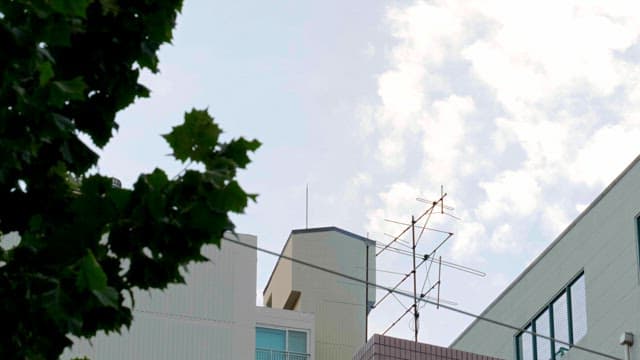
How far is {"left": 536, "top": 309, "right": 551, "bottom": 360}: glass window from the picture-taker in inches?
1240

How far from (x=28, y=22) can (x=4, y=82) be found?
12.9 inches

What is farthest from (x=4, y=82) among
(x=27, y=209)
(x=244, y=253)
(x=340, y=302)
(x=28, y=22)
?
(x=340, y=302)

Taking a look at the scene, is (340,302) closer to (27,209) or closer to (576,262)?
(576,262)

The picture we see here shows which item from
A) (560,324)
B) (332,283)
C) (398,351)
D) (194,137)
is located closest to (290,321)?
(332,283)

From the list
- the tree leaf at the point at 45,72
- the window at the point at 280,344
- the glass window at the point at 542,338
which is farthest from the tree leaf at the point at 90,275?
the window at the point at 280,344

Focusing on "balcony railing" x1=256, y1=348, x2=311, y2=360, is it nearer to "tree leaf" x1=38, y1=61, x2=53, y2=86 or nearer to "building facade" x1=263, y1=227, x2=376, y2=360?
"building facade" x1=263, y1=227, x2=376, y2=360

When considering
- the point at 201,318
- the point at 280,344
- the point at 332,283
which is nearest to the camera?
the point at 201,318

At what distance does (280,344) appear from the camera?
116ft

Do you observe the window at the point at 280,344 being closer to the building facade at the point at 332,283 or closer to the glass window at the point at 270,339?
the glass window at the point at 270,339

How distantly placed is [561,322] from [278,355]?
23.3ft

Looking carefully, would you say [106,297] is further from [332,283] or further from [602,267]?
[332,283]

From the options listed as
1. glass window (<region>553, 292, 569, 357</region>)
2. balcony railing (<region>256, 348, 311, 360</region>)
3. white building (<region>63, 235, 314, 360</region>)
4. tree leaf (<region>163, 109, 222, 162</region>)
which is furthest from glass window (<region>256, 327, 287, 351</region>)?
tree leaf (<region>163, 109, 222, 162</region>)

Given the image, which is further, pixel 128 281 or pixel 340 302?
pixel 340 302

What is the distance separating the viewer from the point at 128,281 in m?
8.40
